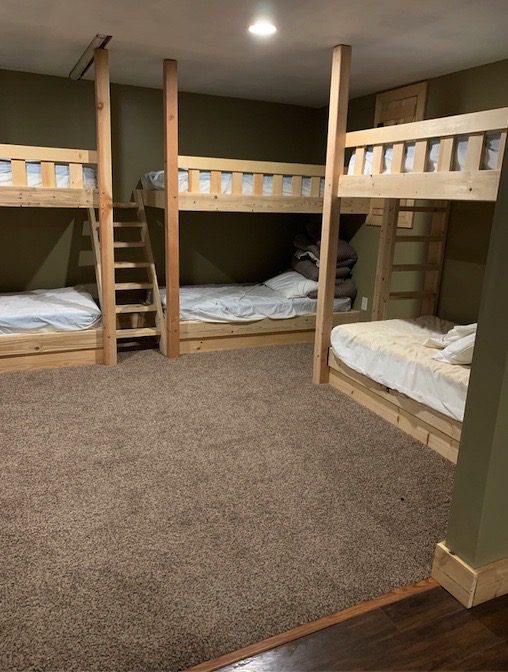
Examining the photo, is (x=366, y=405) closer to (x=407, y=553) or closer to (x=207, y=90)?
(x=407, y=553)

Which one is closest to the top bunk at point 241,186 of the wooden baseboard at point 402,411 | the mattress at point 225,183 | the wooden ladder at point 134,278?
the mattress at point 225,183

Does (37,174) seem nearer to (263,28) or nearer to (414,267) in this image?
(263,28)

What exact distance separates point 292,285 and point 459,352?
2309 millimetres

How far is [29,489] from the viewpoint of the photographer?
2354 mm

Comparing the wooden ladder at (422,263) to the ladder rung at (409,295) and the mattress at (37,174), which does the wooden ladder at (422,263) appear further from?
the mattress at (37,174)

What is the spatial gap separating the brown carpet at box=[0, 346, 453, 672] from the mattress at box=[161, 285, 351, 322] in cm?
93

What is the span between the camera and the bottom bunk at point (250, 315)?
434 cm

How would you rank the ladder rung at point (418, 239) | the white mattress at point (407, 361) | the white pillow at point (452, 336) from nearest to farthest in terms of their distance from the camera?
the white mattress at point (407, 361), the white pillow at point (452, 336), the ladder rung at point (418, 239)

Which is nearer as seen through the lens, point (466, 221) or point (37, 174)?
point (37, 174)

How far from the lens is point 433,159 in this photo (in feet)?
9.28

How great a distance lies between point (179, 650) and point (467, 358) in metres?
1.95

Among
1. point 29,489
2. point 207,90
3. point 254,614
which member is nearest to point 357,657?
point 254,614

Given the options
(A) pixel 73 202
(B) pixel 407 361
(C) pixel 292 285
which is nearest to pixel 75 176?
(A) pixel 73 202

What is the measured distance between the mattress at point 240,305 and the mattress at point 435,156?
4.92ft
